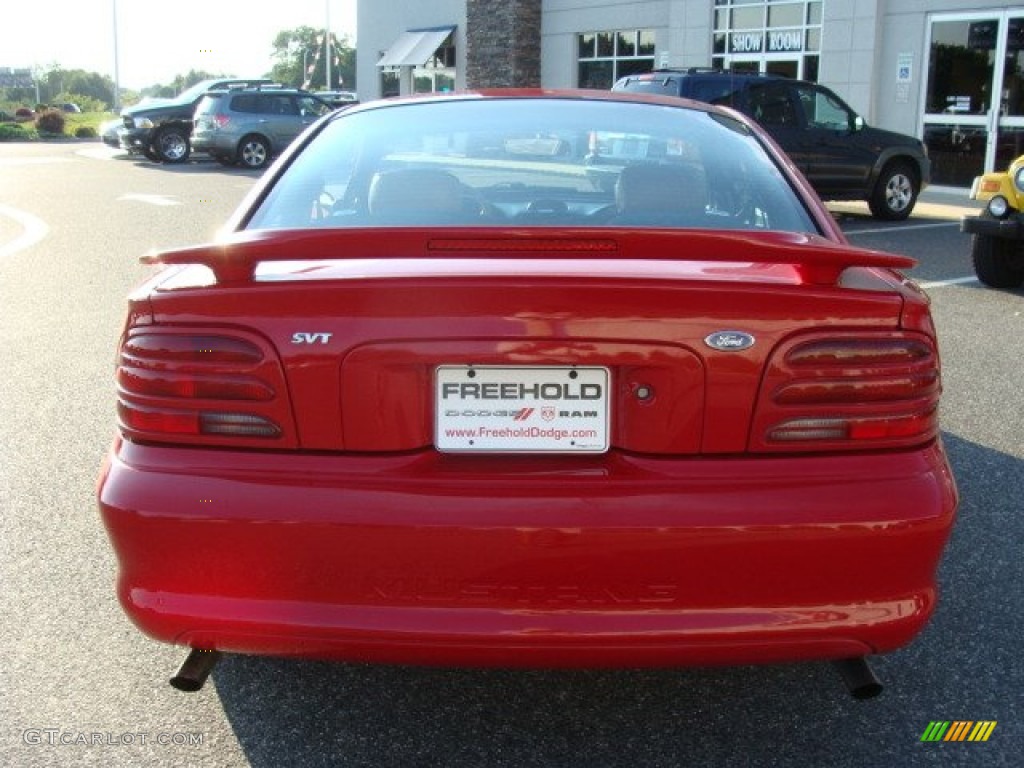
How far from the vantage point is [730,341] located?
245 cm

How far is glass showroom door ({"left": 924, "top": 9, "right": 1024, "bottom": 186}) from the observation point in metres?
18.6

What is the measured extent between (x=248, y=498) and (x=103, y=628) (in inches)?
51.7

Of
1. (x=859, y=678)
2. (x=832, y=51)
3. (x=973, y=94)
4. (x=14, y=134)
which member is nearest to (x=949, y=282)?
(x=859, y=678)

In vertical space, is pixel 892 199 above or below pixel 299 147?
below

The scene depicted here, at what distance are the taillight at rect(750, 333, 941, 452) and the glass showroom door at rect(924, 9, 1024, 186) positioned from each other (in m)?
17.8

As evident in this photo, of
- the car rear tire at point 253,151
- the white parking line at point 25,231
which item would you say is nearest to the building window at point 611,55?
the car rear tire at point 253,151

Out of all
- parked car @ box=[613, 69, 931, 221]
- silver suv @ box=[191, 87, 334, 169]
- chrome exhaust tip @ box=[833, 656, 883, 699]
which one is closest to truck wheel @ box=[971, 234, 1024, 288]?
parked car @ box=[613, 69, 931, 221]

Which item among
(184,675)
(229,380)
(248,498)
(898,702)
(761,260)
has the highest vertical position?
(761,260)

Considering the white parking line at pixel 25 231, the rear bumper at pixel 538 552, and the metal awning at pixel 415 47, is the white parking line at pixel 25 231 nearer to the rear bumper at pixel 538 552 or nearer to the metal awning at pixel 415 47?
the rear bumper at pixel 538 552

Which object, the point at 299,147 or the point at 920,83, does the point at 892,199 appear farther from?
the point at 299,147

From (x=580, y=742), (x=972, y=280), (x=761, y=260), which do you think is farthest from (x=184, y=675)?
(x=972, y=280)

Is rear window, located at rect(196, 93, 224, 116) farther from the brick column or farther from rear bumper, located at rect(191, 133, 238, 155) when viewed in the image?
the brick column

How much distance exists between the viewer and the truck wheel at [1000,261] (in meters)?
9.67

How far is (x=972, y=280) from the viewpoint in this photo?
1029 cm
